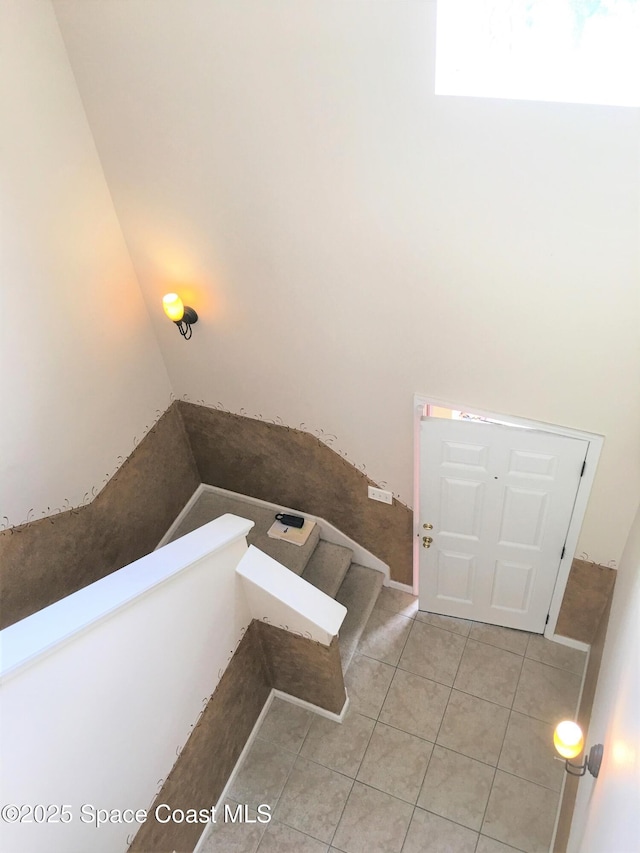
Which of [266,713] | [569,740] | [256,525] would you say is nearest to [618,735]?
[569,740]

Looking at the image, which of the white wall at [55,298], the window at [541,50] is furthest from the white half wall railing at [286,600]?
the window at [541,50]

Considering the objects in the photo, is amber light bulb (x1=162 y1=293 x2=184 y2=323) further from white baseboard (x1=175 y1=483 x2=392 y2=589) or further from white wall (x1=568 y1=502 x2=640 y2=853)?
white wall (x1=568 y1=502 x2=640 y2=853)

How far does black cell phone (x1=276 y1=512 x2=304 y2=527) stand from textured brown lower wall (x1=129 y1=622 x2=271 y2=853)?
1016 mm

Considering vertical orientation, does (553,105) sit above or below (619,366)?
above

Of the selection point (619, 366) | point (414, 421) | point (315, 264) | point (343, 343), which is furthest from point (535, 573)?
point (315, 264)

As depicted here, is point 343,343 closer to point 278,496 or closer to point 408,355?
point 408,355

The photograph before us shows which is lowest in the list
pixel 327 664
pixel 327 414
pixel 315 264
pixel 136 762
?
pixel 327 664

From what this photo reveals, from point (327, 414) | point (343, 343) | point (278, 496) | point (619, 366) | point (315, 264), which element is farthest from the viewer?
point (278, 496)

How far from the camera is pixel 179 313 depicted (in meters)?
4.05

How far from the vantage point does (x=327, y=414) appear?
4336mm

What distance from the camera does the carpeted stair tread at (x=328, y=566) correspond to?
16.0ft

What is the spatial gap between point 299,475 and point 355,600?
108 centimetres

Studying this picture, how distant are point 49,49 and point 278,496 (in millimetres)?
3214

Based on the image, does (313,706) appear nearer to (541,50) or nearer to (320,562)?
(320,562)
